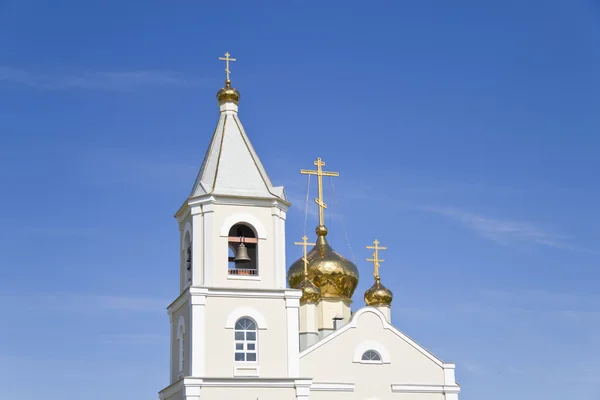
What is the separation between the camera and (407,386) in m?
22.2

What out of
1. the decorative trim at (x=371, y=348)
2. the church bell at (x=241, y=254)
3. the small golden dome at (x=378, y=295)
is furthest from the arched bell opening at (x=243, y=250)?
the small golden dome at (x=378, y=295)

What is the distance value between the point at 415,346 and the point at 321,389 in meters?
2.64

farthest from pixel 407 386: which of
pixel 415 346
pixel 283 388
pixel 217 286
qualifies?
pixel 217 286

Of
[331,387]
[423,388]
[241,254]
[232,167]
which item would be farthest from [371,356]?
[232,167]

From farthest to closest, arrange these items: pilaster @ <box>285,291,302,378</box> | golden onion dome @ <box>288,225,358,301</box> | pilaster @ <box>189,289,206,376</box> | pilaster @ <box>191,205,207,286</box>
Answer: golden onion dome @ <box>288,225,358,301</box> → pilaster @ <box>191,205,207,286</box> → pilaster @ <box>285,291,302,378</box> → pilaster @ <box>189,289,206,376</box>

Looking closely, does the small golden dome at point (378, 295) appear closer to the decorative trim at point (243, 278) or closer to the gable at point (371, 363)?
the gable at point (371, 363)

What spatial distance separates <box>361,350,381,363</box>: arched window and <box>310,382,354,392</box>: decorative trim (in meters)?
0.76

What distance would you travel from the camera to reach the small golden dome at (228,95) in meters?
23.0

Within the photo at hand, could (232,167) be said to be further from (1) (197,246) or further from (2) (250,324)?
(2) (250,324)

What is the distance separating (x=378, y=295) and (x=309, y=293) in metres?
2.90

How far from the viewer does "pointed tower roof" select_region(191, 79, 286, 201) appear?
2153 centimetres

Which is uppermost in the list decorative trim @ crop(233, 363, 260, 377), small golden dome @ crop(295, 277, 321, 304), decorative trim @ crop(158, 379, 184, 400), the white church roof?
the white church roof

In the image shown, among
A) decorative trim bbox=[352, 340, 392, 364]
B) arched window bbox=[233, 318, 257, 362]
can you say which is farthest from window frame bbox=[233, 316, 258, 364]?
decorative trim bbox=[352, 340, 392, 364]

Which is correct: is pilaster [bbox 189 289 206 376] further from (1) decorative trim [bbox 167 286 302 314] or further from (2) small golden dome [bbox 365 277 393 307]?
(2) small golden dome [bbox 365 277 393 307]
